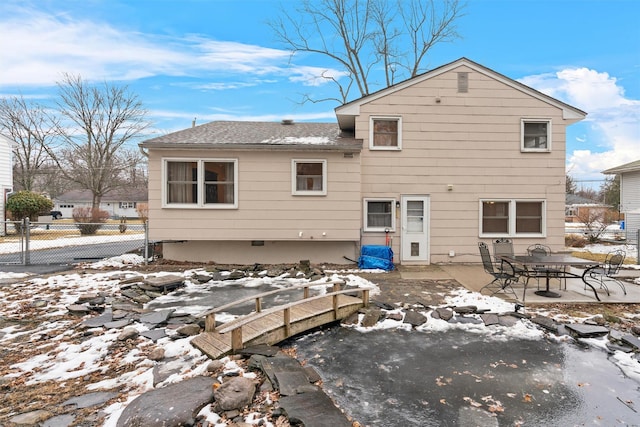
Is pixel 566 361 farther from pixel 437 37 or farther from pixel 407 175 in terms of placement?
pixel 437 37

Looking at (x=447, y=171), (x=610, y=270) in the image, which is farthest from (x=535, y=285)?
(x=447, y=171)

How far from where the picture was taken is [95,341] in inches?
179

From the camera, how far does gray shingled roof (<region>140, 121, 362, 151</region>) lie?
975 cm

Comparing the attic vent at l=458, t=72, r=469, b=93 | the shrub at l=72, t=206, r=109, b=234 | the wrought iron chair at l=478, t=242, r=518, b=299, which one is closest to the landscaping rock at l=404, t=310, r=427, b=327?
the wrought iron chair at l=478, t=242, r=518, b=299

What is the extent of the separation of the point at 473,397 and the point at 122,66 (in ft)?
102

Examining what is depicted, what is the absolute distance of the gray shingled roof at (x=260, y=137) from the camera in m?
9.75

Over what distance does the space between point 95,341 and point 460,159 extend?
1049cm

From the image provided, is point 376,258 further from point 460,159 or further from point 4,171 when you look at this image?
point 4,171

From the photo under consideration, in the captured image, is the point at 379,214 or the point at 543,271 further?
the point at 379,214

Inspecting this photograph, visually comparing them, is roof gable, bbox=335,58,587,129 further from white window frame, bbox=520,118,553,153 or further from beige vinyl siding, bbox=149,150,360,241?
beige vinyl siding, bbox=149,150,360,241

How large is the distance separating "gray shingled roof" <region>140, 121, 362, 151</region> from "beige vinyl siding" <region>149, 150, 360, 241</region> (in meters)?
0.31

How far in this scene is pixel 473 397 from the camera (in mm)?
3287

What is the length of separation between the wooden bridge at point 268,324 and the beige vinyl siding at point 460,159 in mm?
5213

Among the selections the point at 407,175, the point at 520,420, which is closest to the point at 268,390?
the point at 520,420
